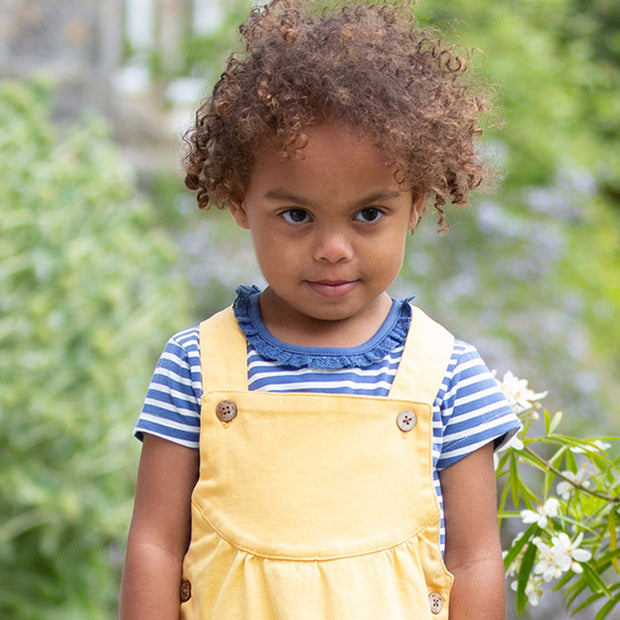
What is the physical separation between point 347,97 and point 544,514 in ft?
2.02

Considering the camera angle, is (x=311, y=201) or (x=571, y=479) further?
(x=571, y=479)

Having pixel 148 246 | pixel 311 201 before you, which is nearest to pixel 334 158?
pixel 311 201

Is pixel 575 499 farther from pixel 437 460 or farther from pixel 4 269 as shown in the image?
Result: pixel 4 269

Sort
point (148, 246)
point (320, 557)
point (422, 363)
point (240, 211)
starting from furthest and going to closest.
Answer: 1. point (148, 246)
2. point (240, 211)
3. point (422, 363)
4. point (320, 557)

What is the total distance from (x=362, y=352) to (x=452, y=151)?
0.30m

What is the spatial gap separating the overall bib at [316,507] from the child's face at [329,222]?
5.2 inches

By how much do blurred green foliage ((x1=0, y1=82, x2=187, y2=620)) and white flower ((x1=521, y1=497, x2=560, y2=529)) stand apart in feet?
5.17

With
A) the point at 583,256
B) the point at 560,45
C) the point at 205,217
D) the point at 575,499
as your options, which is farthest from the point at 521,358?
the point at 560,45

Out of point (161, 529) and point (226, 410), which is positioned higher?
point (226, 410)

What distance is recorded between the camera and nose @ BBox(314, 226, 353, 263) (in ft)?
4.70

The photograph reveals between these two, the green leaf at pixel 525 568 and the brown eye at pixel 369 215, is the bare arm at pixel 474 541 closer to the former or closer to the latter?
the green leaf at pixel 525 568

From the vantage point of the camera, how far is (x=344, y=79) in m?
1.43

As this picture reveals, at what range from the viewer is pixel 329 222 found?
4.73 ft

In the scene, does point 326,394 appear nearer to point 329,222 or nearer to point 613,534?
point 329,222
